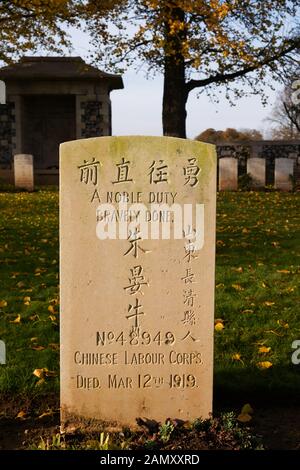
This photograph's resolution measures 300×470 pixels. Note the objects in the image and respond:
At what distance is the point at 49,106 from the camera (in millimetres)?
26016

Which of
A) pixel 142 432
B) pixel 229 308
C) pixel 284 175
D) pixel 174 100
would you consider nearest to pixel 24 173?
pixel 174 100

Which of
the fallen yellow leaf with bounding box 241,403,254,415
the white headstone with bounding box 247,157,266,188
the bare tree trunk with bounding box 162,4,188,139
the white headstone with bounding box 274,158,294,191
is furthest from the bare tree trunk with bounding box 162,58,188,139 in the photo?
the fallen yellow leaf with bounding box 241,403,254,415

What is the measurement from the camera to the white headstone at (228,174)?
18.0 m

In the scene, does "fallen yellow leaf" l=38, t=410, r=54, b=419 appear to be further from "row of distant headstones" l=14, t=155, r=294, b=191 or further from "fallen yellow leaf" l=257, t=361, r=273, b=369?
"row of distant headstones" l=14, t=155, r=294, b=191

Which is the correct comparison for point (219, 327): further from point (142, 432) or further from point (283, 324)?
point (142, 432)

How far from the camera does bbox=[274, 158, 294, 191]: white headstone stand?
60.2 feet

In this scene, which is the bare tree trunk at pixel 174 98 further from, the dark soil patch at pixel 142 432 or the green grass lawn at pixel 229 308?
the dark soil patch at pixel 142 432

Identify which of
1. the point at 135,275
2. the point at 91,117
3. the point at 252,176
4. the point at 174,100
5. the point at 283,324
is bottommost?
the point at 283,324

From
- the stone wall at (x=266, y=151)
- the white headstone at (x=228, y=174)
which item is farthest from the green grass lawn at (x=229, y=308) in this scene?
the stone wall at (x=266, y=151)

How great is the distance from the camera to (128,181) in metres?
3.63

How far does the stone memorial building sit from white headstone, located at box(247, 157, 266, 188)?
744 cm

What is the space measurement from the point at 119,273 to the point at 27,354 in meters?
1.61

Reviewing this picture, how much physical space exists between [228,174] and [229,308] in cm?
1254

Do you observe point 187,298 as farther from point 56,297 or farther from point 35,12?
point 35,12
